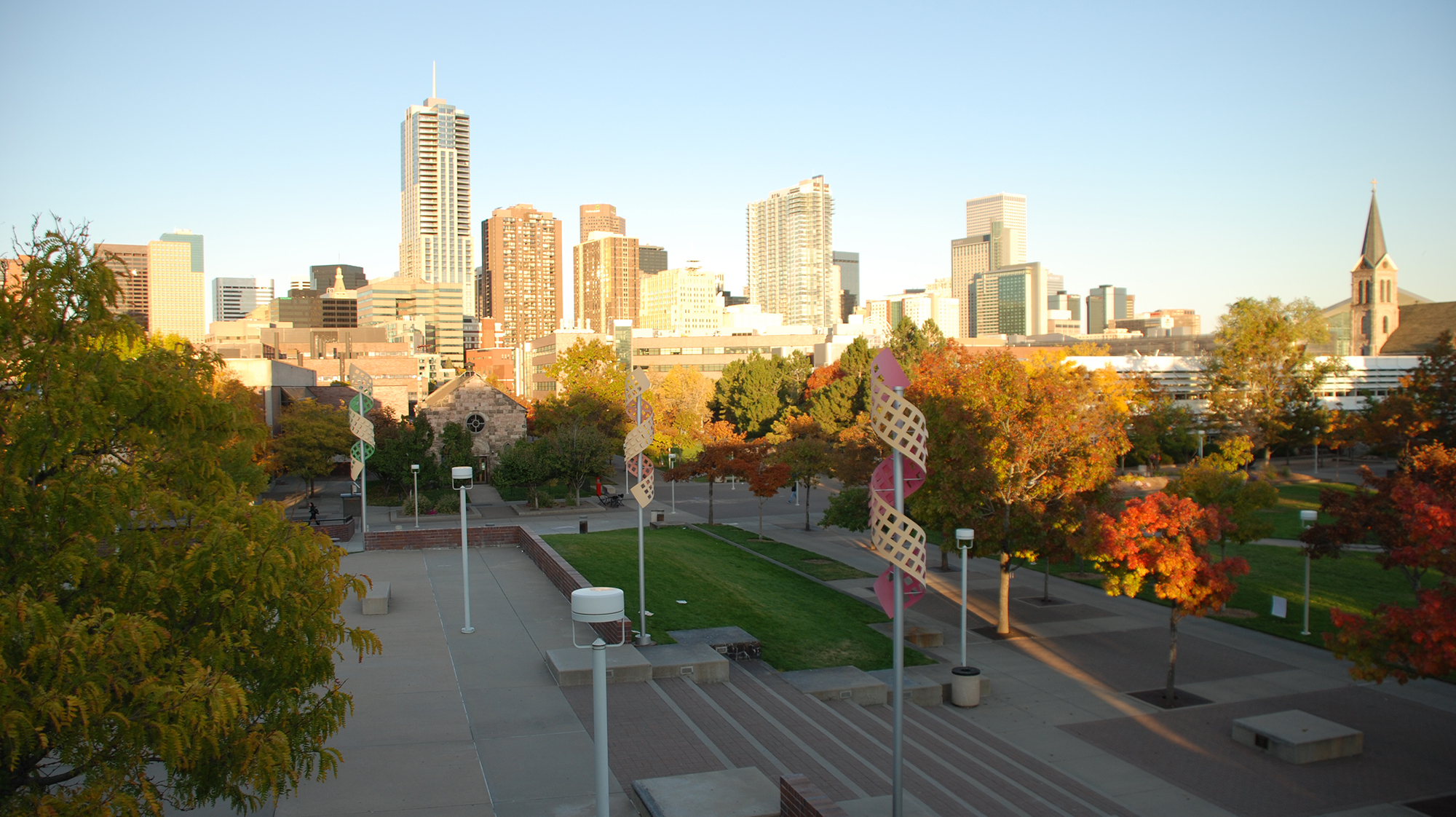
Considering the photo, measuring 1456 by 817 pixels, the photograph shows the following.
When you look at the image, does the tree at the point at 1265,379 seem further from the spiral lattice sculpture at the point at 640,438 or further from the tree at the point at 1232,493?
the spiral lattice sculpture at the point at 640,438

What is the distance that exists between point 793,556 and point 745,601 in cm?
1011

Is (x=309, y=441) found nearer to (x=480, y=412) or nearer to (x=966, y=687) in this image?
(x=480, y=412)

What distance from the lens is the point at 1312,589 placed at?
90.2ft

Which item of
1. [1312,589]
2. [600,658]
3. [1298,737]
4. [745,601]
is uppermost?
[600,658]

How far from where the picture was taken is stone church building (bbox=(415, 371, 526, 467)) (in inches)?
2213

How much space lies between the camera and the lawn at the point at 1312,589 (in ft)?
80.0

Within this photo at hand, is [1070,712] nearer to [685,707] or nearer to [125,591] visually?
[685,707]

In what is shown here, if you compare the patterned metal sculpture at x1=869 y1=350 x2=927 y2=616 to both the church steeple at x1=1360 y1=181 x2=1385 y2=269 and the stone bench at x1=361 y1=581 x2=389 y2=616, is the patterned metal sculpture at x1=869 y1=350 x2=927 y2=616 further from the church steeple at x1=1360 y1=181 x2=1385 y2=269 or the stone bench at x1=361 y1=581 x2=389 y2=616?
the church steeple at x1=1360 y1=181 x2=1385 y2=269

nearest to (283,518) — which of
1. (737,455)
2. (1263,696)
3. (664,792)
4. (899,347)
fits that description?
(664,792)

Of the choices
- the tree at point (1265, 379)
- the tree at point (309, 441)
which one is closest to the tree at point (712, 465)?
the tree at point (309, 441)

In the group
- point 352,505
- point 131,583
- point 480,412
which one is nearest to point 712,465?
point 352,505

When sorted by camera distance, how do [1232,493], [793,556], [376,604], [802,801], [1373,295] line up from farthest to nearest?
[1373,295] → [793,556] → [1232,493] → [376,604] → [802,801]

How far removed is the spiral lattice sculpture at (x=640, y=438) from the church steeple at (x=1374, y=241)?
134634mm

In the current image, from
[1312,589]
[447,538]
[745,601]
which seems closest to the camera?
[745,601]
